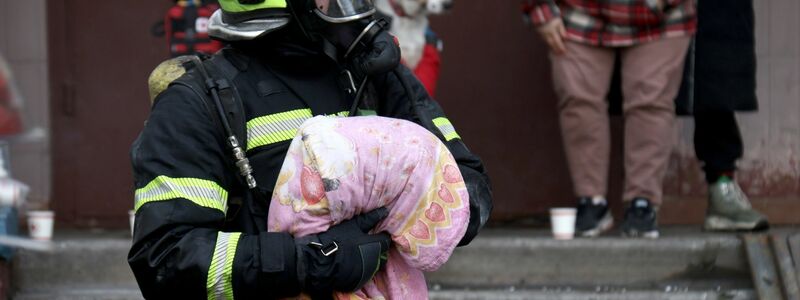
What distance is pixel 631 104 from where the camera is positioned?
6008 mm

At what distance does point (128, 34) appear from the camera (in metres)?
6.85

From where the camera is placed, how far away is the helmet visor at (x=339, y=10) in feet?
9.73

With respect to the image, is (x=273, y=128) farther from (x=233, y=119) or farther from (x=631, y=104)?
(x=631, y=104)

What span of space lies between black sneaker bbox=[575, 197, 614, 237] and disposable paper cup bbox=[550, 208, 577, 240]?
0.13m

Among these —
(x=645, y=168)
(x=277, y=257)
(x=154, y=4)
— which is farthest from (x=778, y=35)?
(x=277, y=257)

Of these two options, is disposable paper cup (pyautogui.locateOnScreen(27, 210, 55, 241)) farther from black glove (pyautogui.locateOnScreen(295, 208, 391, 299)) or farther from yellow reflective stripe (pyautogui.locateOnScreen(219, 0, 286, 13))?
black glove (pyautogui.locateOnScreen(295, 208, 391, 299))

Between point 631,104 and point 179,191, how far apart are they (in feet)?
Answer: 11.7

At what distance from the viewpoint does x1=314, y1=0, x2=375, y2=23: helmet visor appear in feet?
9.73

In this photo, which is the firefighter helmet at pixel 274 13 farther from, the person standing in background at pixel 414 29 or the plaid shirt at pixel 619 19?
the plaid shirt at pixel 619 19

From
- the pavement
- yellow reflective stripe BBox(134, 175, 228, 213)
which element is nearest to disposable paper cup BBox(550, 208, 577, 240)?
the pavement

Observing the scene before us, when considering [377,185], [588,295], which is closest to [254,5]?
[377,185]

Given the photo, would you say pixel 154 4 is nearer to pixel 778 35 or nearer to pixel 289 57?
pixel 778 35

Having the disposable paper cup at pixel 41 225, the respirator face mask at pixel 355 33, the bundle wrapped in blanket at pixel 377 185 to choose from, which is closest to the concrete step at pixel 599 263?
the disposable paper cup at pixel 41 225

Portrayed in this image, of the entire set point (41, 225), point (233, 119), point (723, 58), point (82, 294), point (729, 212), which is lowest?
point (729, 212)
